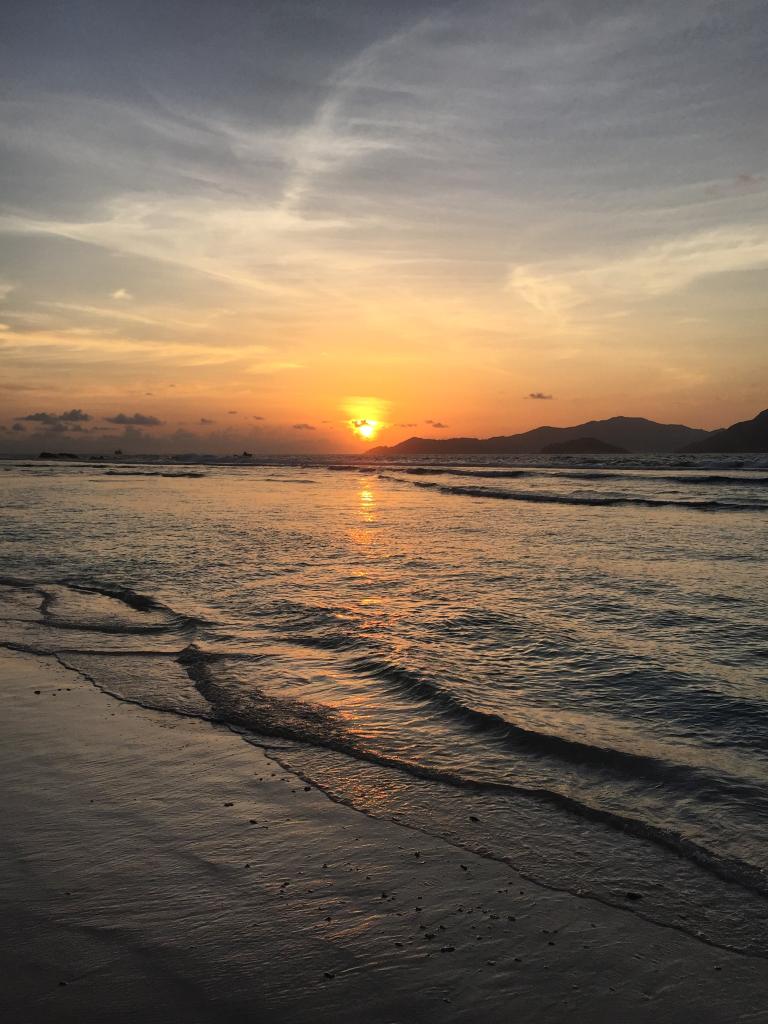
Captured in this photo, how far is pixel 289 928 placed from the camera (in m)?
3.96

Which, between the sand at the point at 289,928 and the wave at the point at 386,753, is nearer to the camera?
the sand at the point at 289,928

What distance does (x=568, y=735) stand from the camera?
667cm

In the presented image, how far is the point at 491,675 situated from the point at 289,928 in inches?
196

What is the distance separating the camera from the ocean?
4980mm

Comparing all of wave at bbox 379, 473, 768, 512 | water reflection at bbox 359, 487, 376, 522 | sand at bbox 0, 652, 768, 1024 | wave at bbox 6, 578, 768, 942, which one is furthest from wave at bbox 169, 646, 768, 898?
wave at bbox 379, 473, 768, 512

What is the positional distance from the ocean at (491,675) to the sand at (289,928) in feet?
1.25

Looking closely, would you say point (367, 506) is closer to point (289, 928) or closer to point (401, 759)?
point (401, 759)

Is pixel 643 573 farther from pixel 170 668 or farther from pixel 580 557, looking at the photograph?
pixel 170 668

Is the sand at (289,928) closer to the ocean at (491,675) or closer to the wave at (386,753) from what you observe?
the ocean at (491,675)

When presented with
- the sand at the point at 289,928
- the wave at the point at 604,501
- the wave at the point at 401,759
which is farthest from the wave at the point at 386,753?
the wave at the point at 604,501

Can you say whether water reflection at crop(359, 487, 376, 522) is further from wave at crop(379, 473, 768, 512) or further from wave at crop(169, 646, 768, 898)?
wave at crop(169, 646, 768, 898)

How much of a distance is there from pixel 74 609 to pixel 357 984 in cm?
1088

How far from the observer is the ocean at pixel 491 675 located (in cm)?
498

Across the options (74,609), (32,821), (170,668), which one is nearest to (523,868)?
(32,821)
